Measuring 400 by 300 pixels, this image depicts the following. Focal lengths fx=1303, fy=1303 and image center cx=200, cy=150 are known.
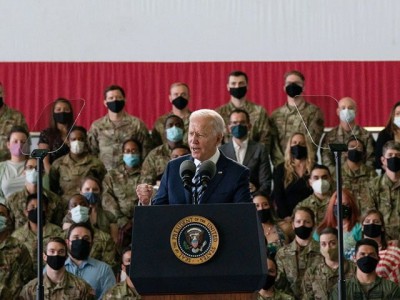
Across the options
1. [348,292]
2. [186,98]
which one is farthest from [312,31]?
[348,292]

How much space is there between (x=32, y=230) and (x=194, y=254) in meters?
5.05

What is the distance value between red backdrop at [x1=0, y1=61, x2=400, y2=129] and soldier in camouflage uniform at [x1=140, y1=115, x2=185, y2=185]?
2933 millimetres

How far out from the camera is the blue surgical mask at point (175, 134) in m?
10.8

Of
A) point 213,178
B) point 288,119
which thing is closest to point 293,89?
point 288,119

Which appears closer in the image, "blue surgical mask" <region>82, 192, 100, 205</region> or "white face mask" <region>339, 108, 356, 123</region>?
"blue surgical mask" <region>82, 192, 100, 205</region>

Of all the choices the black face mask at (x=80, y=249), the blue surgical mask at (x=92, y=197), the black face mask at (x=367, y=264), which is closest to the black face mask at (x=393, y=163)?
the black face mask at (x=367, y=264)

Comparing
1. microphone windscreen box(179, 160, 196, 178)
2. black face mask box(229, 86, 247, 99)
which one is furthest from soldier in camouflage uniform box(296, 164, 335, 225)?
microphone windscreen box(179, 160, 196, 178)

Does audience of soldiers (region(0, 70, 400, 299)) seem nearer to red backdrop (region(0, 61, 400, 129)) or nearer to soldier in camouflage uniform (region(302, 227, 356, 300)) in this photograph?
soldier in camouflage uniform (region(302, 227, 356, 300))

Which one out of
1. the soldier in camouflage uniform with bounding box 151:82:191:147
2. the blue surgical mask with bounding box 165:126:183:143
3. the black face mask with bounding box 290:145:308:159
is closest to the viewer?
the black face mask with bounding box 290:145:308:159

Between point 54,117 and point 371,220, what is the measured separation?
104 inches

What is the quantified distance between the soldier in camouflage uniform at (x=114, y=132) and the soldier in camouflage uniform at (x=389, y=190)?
202cm

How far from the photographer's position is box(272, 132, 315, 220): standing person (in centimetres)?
A: 1048

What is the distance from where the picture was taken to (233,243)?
5.34 metres

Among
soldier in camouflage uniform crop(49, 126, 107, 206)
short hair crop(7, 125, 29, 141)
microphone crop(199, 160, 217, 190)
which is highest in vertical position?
short hair crop(7, 125, 29, 141)
